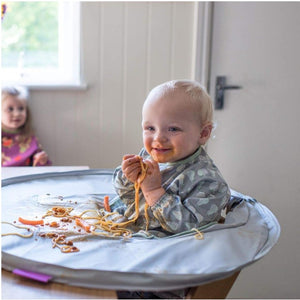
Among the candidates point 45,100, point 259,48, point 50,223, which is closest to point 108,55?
point 45,100

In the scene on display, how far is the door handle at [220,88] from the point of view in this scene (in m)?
2.40

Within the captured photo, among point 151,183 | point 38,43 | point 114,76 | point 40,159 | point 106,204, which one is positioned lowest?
point 40,159

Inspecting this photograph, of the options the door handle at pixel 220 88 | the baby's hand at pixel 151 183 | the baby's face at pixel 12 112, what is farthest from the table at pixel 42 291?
the door handle at pixel 220 88

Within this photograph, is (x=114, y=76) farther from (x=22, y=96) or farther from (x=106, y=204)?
(x=106, y=204)

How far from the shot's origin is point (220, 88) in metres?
2.41

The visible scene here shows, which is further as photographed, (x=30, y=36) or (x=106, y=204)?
(x=30, y=36)

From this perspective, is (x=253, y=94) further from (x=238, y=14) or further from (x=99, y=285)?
(x=99, y=285)

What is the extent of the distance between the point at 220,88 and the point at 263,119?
254mm

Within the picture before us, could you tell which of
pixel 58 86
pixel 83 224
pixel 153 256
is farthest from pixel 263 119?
pixel 153 256

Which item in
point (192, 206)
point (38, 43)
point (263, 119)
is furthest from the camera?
point (38, 43)

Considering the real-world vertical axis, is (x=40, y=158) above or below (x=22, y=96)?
below

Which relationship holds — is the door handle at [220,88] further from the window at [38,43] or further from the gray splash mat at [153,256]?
the gray splash mat at [153,256]

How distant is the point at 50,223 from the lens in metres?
1.09

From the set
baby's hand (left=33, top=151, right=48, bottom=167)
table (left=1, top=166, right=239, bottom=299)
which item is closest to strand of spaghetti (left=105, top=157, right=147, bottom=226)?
table (left=1, top=166, right=239, bottom=299)
